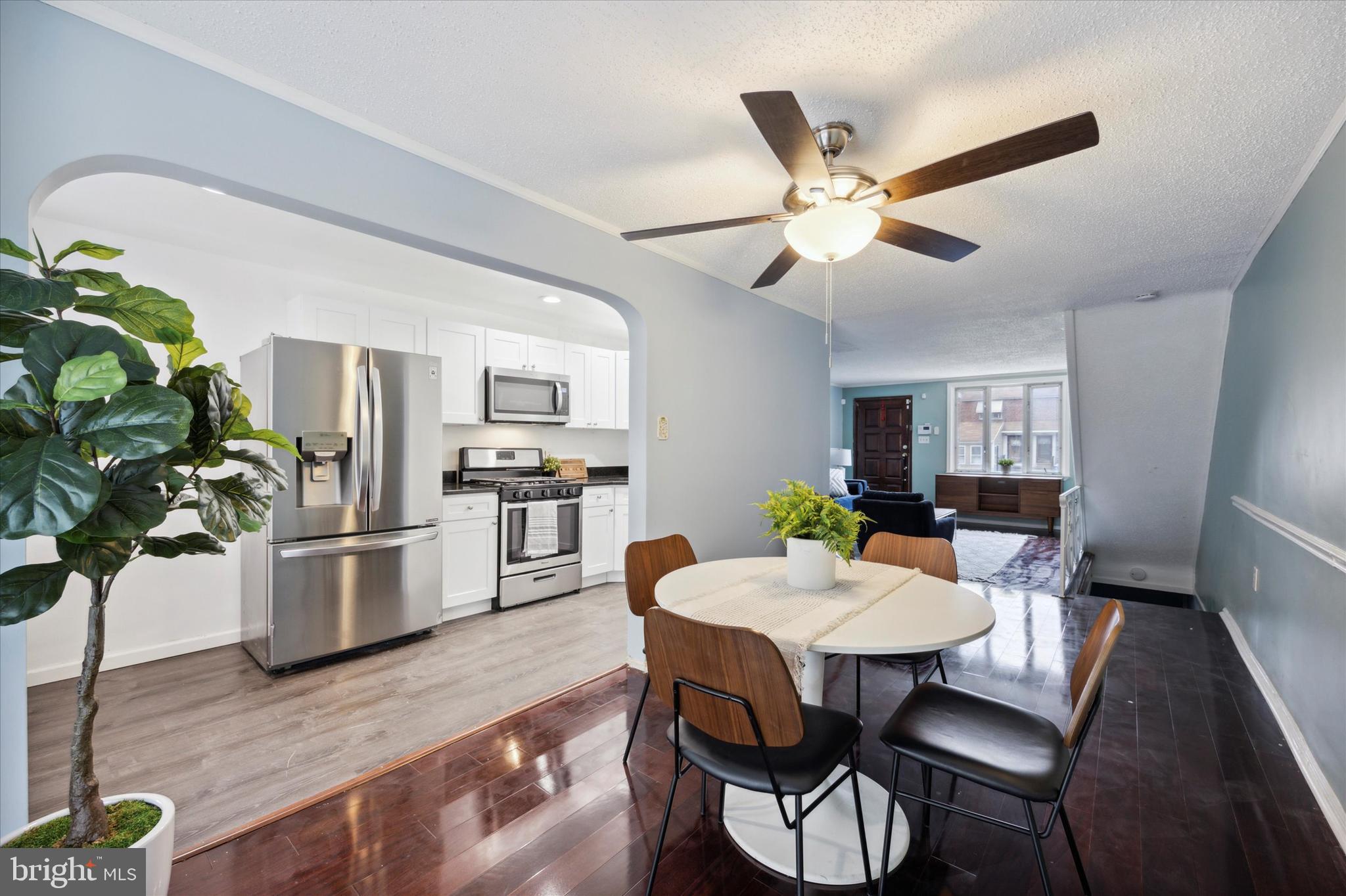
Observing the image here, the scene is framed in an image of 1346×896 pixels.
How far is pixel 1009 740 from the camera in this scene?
4.95 feet

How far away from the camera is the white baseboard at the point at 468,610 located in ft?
13.2

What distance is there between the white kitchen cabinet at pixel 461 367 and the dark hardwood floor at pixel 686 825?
244 cm

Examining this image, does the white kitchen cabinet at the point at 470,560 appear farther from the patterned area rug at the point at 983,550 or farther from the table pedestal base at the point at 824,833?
the patterned area rug at the point at 983,550

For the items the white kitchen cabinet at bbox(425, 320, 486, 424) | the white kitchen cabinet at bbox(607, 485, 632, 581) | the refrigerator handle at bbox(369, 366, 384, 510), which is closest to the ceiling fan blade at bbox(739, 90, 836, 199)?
the refrigerator handle at bbox(369, 366, 384, 510)

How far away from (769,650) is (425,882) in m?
1.24

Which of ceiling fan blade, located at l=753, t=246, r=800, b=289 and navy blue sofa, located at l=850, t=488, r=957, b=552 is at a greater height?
ceiling fan blade, located at l=753, t=246, r=800, b=289

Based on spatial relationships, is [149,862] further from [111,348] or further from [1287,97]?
[1287,97]

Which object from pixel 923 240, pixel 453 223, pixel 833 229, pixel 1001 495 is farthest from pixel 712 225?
pixel 1001 495

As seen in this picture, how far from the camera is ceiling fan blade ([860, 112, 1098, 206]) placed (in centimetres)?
135

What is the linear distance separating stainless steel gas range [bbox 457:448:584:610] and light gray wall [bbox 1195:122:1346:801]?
4.12 m

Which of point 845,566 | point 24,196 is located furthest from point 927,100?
point 24,196

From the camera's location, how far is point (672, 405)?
127 inches

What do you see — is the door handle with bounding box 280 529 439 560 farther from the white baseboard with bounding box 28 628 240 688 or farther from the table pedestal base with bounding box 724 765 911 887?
the table pedestal base with bounding box 724 765 911 887

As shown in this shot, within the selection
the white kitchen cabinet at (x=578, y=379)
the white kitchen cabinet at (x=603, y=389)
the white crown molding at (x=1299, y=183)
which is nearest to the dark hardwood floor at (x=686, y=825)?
the white crown molding at (x=1299, y=183)
